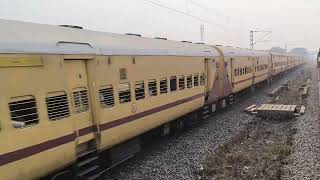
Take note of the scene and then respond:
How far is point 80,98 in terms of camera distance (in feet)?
25.5

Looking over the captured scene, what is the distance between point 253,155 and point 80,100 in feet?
19.6

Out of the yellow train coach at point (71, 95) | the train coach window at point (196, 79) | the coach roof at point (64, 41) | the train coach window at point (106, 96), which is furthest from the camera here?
the train coach window at point (196, 79)

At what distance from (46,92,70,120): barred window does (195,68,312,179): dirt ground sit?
4.02 m

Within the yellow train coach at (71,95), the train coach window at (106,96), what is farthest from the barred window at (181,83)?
the train coach window at (106,96)

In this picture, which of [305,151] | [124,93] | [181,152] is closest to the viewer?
[124,93]

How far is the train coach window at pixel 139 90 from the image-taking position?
33.2 ft

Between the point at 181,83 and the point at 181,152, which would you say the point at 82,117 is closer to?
the point at 181,152

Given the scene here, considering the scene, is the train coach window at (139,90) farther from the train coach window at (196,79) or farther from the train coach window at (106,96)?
the train coach window at (196,79)

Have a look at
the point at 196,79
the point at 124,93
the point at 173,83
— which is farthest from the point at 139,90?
the point at 196,79

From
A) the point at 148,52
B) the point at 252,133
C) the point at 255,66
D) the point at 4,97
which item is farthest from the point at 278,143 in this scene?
the point at 255,66

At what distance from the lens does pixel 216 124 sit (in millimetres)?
16391

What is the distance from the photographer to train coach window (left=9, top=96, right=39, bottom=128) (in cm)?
612

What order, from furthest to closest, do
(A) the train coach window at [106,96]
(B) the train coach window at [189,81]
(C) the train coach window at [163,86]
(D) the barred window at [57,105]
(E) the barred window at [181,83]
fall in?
1. (B) the train coach window at [189,81]
2. (E) the barred window at [181,83]
3. (C) the train coach window at [163,86]
4. (A) the train coach window at [106,96]
5. (D) the barred window at [57,105]

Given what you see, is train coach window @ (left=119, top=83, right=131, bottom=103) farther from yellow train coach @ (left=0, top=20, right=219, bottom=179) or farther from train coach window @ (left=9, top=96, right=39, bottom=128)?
train coach window @ (left=9, top=96, right=39, bottom=128)
